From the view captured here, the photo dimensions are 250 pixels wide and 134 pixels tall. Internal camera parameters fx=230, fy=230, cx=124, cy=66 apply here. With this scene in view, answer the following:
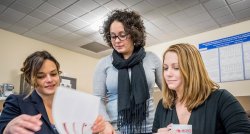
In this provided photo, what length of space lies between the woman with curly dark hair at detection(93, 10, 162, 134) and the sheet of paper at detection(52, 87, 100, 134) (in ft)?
3.10

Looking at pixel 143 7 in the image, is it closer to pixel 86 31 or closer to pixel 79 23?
pixel 79 23

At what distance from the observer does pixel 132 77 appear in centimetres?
148

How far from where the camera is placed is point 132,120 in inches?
54.3

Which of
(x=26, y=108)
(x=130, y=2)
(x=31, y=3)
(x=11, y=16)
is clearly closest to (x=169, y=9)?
(x=130, y=2)

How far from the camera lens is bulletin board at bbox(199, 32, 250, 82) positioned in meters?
3.88

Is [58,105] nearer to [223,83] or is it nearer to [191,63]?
[191,63]

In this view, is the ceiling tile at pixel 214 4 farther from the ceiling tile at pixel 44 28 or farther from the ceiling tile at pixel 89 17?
the ceiling tile at pixel 44 28

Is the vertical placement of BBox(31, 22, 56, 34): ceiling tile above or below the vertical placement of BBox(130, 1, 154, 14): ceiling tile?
below

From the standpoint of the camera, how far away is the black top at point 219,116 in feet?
3.12

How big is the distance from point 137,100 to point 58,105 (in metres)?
1.03

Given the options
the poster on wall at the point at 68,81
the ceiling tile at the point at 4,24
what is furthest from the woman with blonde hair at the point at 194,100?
the poster on wall at the point at 68,81

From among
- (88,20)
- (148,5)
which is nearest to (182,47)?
(148,5)

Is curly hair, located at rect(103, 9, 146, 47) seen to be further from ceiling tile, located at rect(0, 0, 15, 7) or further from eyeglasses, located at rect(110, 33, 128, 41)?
ceiling tile, located at rect(0, 0, 15, 7)

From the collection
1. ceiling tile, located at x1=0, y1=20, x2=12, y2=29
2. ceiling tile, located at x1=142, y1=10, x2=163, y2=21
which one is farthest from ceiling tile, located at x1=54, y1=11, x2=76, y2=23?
ceiling tile, located at x1=142, y1=10, x2=163, y2=21
